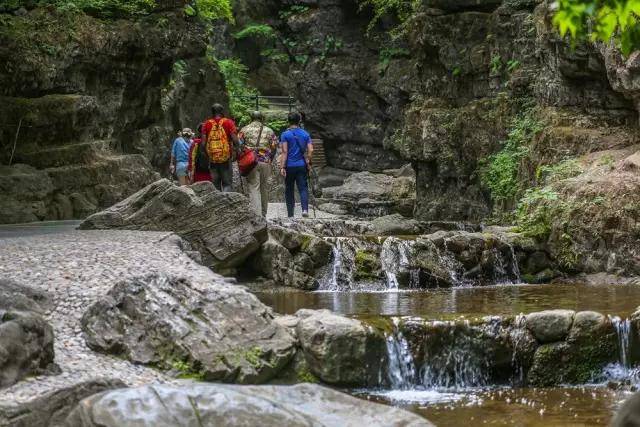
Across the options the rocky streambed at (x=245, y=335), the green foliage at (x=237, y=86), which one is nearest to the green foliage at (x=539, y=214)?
the rocky streambed at (x=245, y=335)

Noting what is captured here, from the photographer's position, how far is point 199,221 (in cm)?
1384

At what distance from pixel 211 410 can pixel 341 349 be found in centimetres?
409

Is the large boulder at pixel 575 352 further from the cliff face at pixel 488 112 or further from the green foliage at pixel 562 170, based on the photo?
the green foliage at pixel 562 170

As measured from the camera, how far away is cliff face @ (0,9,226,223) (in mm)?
17109

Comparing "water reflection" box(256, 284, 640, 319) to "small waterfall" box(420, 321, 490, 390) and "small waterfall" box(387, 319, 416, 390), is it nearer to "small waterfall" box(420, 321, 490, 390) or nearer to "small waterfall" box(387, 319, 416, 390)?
"small waterfall" box(420, 321, 490, 390)

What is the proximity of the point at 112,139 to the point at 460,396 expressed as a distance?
501 inches

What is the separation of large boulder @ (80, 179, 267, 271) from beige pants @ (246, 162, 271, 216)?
109 inches

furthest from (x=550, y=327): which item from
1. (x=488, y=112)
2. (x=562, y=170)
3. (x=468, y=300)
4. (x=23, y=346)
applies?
(x=488, y=112)

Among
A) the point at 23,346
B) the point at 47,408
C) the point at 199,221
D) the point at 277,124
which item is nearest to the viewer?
the point at 47,408

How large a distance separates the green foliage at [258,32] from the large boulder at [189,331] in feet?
102

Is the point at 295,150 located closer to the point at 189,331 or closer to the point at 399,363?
the point at 399,363

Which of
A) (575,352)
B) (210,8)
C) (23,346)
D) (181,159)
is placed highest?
(210,8)

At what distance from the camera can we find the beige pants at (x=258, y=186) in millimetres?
16844

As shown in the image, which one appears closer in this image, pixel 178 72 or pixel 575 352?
pixel 575 352
